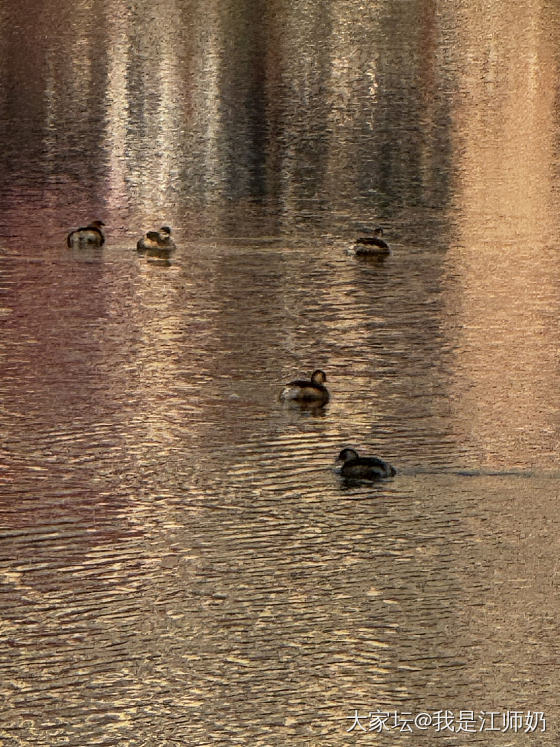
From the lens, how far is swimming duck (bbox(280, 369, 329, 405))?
12953mm

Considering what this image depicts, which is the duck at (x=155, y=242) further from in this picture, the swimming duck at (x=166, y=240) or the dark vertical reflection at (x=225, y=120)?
the dark vertical reflection at (x=225, y=120)

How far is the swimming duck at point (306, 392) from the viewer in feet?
42.5

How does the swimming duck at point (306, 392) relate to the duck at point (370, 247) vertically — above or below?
below

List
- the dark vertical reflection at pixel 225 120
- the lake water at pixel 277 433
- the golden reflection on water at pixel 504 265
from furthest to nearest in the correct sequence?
the dark vertical reflection at pixel 225 120
the golden reflection on water at pixel 504 265
the lake water at pixel 277 433

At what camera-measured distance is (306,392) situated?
13.0 meters

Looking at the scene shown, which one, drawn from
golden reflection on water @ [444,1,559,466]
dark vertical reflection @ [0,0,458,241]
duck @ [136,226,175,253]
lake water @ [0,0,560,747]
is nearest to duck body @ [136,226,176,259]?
duck @ [136,226,175,253]

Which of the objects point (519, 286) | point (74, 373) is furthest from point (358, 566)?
point (519, 286)

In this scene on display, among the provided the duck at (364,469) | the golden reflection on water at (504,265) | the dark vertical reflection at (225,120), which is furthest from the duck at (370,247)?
the duck at (364,469)

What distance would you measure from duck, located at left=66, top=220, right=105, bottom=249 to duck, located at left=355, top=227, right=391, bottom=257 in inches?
102

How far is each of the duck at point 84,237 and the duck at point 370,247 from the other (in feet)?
8.47

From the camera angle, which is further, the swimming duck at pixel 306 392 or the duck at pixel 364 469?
the swimming duck at pixel 306 392

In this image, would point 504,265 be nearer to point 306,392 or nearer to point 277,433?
point 306,392

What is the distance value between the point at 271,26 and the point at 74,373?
30.2 meters

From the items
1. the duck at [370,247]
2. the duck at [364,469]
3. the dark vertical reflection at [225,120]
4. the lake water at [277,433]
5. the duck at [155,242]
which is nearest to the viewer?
the lake water at [277,433]
